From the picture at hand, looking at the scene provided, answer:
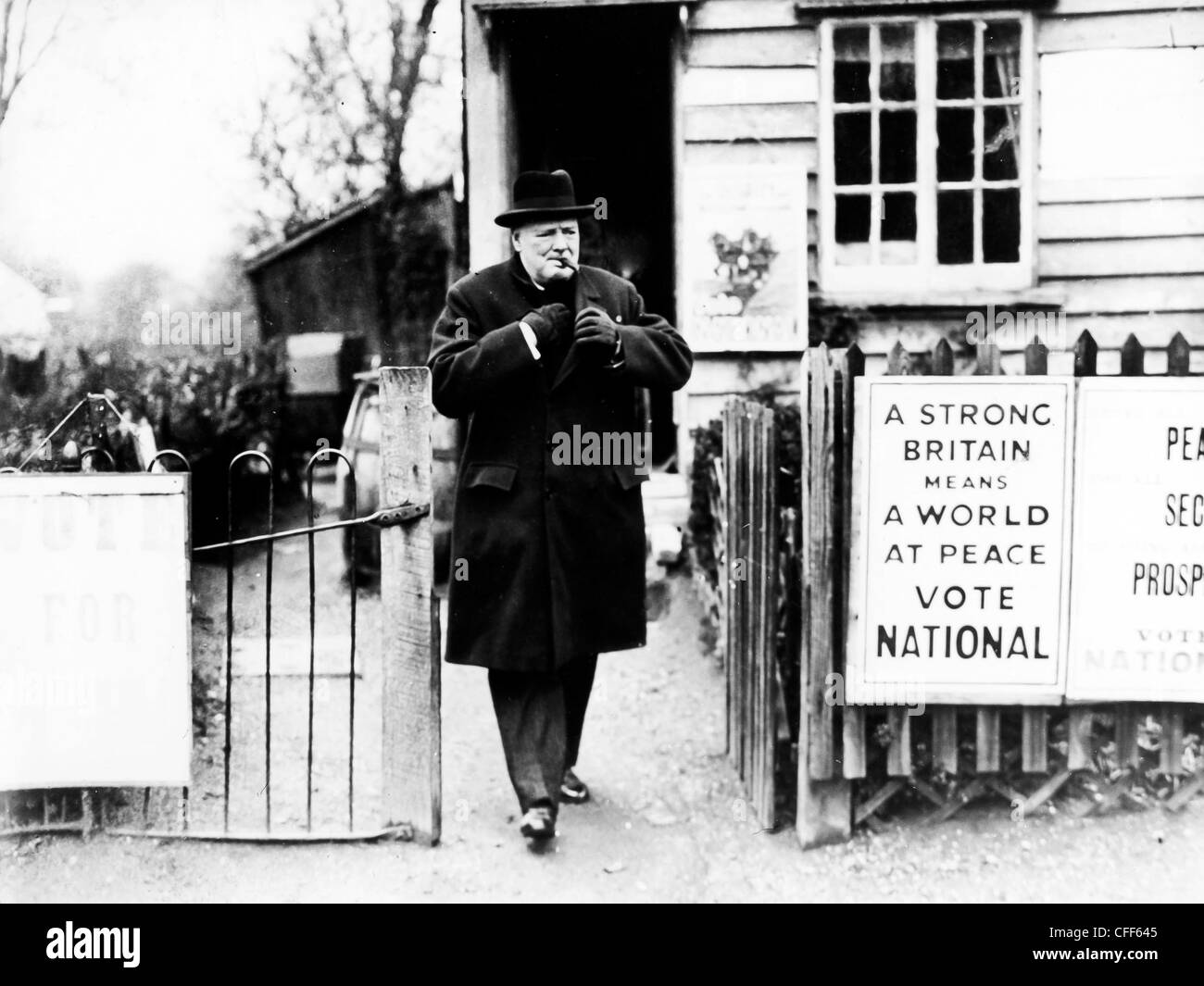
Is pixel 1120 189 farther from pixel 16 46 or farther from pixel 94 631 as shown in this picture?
pixel 94 631

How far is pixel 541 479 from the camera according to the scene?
3592 mm

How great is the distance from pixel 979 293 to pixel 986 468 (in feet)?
8.07

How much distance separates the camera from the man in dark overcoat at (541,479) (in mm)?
3543

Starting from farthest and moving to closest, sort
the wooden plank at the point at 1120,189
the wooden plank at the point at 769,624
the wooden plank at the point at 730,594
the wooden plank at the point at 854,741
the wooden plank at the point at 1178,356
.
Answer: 1. the wooden plank at the point at 1120,189
2. the wooden plank at the point at 730,594
3. the wooden plank at the point at 769,624
4. the wooden plank at the point at 854,741
5. the wooden plank at the point at 1178,356

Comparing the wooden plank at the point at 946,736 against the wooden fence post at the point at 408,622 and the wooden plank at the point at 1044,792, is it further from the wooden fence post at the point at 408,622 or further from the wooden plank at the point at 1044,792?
the wooden fence post at the point at 408,622

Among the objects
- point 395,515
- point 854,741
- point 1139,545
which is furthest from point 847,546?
point 395,515

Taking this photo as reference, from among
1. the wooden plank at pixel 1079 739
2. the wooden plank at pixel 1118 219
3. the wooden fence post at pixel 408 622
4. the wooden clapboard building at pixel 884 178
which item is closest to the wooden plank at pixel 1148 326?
the wooden clapboard building at pixel 884 178

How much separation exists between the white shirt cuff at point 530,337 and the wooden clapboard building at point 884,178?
224 centimetres

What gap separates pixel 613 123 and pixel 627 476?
4079 millimetres

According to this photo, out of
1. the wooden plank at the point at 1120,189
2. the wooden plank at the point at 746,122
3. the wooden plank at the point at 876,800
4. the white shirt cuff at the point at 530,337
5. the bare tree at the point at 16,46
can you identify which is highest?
the wooden plank at the point at 746,122

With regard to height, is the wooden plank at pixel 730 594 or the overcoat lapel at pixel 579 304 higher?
the overcoat lapel at pixel 579 304

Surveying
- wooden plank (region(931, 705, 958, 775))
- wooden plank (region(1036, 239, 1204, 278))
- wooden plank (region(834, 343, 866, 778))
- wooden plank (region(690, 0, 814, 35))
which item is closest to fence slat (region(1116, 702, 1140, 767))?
wooden plank (region(931, 705, 958, 775))

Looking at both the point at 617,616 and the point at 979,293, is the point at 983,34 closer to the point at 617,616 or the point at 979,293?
the point at 979,293

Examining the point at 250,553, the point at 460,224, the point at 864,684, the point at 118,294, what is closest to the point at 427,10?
the point at 460,224
